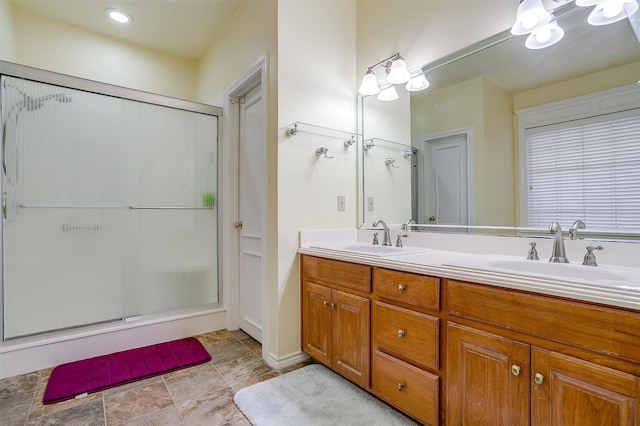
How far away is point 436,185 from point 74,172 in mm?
2522

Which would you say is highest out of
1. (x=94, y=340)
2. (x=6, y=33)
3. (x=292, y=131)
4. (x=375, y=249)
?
(x=6, y=33)

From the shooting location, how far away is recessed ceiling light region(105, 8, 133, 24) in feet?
9.08

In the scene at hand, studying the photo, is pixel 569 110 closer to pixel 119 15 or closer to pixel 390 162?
pixel 390 162

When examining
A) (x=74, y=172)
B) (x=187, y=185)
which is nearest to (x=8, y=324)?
(x=74, y=172)

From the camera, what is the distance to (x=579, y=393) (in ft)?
3.07

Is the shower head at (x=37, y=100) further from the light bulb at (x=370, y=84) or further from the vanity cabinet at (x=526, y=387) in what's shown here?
the vanity cabinet at (x=526, y=387)

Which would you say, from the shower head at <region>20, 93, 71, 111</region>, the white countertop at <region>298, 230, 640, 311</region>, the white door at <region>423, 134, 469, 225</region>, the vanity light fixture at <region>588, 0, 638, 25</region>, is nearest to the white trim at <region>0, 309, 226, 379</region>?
the white countertop at <region>298, 230, 640, 311</region>

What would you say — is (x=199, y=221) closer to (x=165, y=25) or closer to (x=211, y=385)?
(x=211, y=385)

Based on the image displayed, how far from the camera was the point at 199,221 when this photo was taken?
9.04ft

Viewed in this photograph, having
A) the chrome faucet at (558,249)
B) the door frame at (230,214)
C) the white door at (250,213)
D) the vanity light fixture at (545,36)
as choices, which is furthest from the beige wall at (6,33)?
the chrome faucet at (558,249)

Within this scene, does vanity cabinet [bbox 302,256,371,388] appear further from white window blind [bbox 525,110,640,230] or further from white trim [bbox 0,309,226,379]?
white trim [bbox 0,309,226,379]

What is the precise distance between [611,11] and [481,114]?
2.06 feet

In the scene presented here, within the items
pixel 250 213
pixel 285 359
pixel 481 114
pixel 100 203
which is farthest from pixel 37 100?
pixel 481 114

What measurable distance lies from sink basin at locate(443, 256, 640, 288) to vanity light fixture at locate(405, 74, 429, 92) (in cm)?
122
